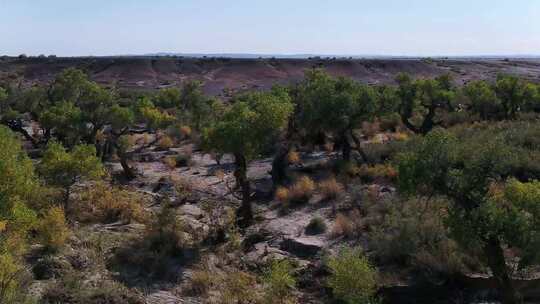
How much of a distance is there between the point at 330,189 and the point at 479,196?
511 inches

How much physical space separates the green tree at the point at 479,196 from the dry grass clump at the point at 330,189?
1112 cm

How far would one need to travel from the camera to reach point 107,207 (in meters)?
25.3

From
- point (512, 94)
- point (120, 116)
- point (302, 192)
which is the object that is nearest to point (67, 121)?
point (120, 116)

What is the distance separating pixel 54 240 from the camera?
19.5 m

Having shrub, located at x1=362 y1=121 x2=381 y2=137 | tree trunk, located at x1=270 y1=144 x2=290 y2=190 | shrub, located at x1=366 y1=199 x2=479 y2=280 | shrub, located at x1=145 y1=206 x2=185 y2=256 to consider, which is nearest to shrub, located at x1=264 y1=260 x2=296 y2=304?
shrub, located at x1=366 y1=199 x2=479 y2=280

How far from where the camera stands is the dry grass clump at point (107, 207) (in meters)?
24.6

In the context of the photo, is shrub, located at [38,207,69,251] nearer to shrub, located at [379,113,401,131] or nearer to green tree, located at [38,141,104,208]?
green tree, located at [38,141,104,208]

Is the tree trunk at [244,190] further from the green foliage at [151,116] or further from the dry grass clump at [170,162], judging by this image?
the green foliage at [151,116]

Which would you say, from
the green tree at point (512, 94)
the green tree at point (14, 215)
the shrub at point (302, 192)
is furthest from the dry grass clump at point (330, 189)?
the green tree at point (512, 94)

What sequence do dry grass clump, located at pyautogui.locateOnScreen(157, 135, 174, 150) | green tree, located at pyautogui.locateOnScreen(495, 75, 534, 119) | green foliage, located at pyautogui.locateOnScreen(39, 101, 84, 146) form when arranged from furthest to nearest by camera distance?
1. dry grass clump, located at pyautogui.locateOnScreen(157, 135, 174, 150)
2. green tree, located at pyautogui.locateOnScreen(495, 75, 534, 119)
3. green foliage, located at pyautogui.locateOnScreen(39, 101, 84, 146)

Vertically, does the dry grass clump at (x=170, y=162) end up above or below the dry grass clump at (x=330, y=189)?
below

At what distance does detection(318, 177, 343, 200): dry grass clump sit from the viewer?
27875 millimetres

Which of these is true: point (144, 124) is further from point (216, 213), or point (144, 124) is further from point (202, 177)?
point (216, 213)

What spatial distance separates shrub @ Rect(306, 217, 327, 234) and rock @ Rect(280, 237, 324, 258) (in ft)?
2.74
